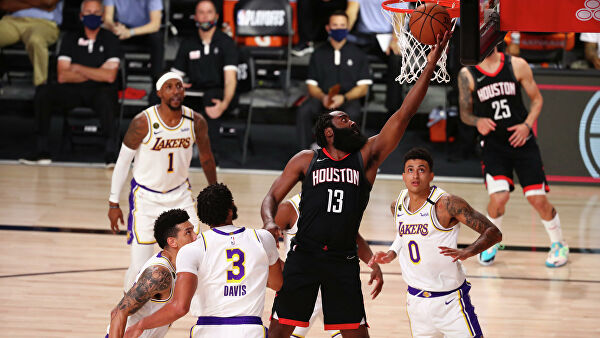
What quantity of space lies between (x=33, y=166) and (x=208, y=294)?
25.5 feet

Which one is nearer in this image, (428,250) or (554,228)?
(428,250)

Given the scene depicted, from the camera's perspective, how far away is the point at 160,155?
6.18 meters

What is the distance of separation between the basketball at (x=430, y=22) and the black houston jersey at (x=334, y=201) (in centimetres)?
74

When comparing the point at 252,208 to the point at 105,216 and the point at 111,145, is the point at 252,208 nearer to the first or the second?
the point at 105,216

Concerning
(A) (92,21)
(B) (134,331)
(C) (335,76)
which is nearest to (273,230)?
(B) (134,331)

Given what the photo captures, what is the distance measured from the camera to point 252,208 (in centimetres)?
918

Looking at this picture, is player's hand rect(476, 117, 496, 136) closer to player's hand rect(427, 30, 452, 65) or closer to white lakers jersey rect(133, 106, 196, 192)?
white lakers jersey rect(133, 106, 196, 192)

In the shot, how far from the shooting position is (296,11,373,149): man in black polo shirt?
10844mm

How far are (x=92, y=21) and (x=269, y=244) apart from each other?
779 cm

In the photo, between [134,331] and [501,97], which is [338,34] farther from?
[134,331]

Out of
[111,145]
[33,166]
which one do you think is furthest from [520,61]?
[33,166]

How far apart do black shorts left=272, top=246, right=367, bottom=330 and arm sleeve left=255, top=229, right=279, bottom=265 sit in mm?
388

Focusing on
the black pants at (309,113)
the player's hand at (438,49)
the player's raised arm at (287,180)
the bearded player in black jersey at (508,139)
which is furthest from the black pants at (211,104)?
the player's hand at (438,49)

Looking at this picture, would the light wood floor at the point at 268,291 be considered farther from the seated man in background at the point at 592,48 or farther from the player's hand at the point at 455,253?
the seated man in background at the point at 592,48
